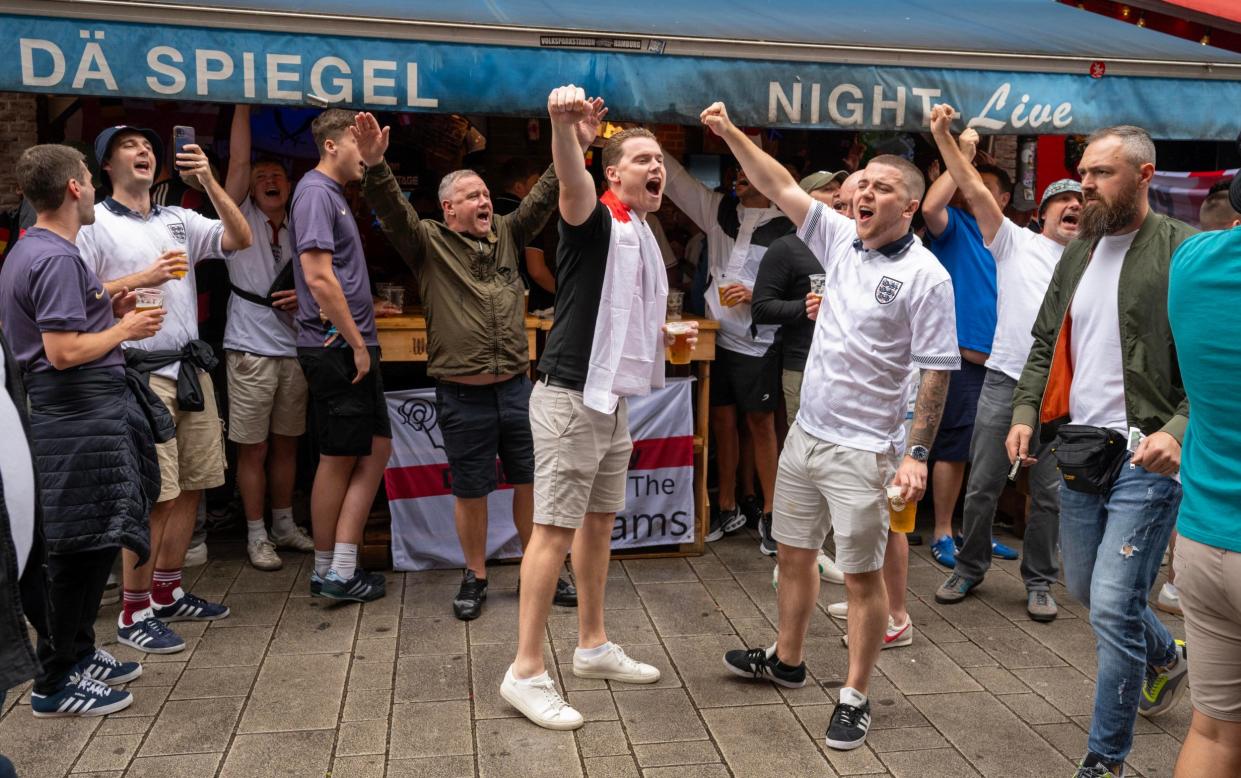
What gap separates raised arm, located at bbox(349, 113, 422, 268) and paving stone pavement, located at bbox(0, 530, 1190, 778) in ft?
5.50

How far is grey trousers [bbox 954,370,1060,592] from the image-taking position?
5.28 m

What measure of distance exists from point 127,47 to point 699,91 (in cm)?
247

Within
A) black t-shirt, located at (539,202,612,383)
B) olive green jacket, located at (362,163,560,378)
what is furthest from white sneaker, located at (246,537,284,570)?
black t-shirt, located at (539,202,612,383)

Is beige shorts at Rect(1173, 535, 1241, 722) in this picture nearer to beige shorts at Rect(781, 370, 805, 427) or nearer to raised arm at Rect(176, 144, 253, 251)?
beige shorts at Rect(781, 370, 805, 427)

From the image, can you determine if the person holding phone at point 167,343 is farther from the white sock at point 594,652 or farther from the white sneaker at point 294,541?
the white sock at point 594,652

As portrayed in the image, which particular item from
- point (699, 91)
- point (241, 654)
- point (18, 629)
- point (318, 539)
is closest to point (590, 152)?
point (699, 91)

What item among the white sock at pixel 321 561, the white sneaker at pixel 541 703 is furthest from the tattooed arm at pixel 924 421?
the white sock at pixel 321 561

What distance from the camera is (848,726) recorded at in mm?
3857

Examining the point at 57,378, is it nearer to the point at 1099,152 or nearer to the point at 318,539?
the point at 318,539

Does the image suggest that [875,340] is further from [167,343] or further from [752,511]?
[167,343]

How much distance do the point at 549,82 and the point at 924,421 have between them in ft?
7.82

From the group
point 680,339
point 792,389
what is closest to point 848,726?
point 680,339

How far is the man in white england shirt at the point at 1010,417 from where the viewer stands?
525 centimetres

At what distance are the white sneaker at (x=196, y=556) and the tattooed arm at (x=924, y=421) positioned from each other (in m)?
3.68
